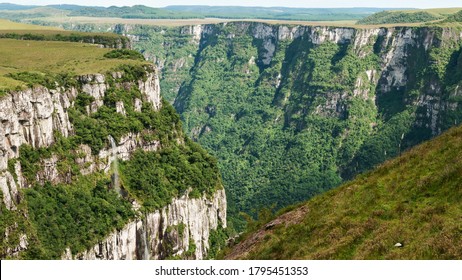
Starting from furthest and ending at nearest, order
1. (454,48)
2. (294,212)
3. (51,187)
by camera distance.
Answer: (454,48) → (51,187) → (294,212)

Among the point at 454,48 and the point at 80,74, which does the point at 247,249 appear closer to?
the point at 80,74

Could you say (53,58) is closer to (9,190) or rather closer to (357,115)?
(9,190)

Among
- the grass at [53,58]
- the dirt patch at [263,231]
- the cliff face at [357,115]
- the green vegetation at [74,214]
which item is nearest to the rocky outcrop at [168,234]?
the green vegetation at [74,214]

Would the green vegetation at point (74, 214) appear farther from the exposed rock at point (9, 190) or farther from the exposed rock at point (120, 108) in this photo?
the exposed rock at point (120, 108)

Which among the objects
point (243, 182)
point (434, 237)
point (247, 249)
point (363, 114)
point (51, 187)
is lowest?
point (243, 182)

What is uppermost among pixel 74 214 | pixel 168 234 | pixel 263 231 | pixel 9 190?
pixel 263 231

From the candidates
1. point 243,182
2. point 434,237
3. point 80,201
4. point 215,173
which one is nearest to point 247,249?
point 434,237

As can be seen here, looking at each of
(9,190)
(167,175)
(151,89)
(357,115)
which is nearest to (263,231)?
(9,190)

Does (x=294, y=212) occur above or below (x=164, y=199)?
above
